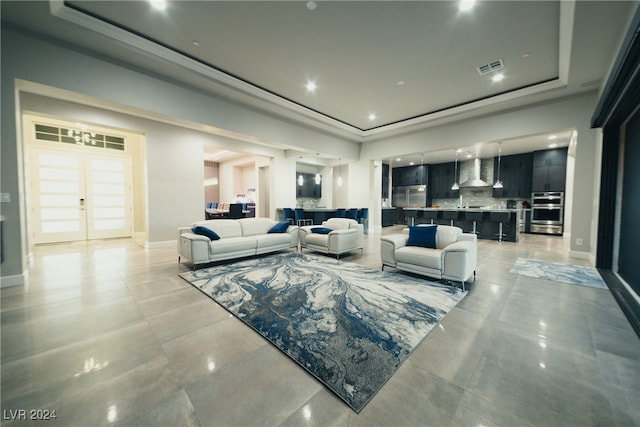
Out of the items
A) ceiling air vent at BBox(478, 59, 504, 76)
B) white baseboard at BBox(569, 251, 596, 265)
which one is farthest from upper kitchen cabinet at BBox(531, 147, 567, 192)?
ceiling air vent at BBox(478, 59, 504, 76)

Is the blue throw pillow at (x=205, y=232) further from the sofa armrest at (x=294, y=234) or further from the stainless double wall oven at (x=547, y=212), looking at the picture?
the stainless double wall oven at (x=547, y=212)

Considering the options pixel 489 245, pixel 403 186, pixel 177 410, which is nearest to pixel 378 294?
pixel 177 410

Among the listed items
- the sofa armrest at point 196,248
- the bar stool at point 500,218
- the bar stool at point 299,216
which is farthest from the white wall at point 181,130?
the sofa armrest at point 196,248

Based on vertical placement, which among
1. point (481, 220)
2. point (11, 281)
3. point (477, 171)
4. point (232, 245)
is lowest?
point (11, 281)

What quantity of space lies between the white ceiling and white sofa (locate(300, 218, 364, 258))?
9.52 feet

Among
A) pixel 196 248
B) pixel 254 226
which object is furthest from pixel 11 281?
pixel 254 226

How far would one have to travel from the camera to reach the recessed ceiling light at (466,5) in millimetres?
2719

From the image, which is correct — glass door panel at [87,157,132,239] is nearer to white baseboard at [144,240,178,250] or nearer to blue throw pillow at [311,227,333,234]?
white baseboard at [144,240,178,250]

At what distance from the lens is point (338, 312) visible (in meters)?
2.45

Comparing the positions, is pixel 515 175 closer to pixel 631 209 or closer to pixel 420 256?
pixel 631 209

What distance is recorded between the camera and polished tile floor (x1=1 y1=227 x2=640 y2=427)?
1284mm

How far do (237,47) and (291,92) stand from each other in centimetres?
158

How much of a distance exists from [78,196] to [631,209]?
11660mm

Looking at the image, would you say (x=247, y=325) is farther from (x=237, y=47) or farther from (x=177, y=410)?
(x=237, y=47)
